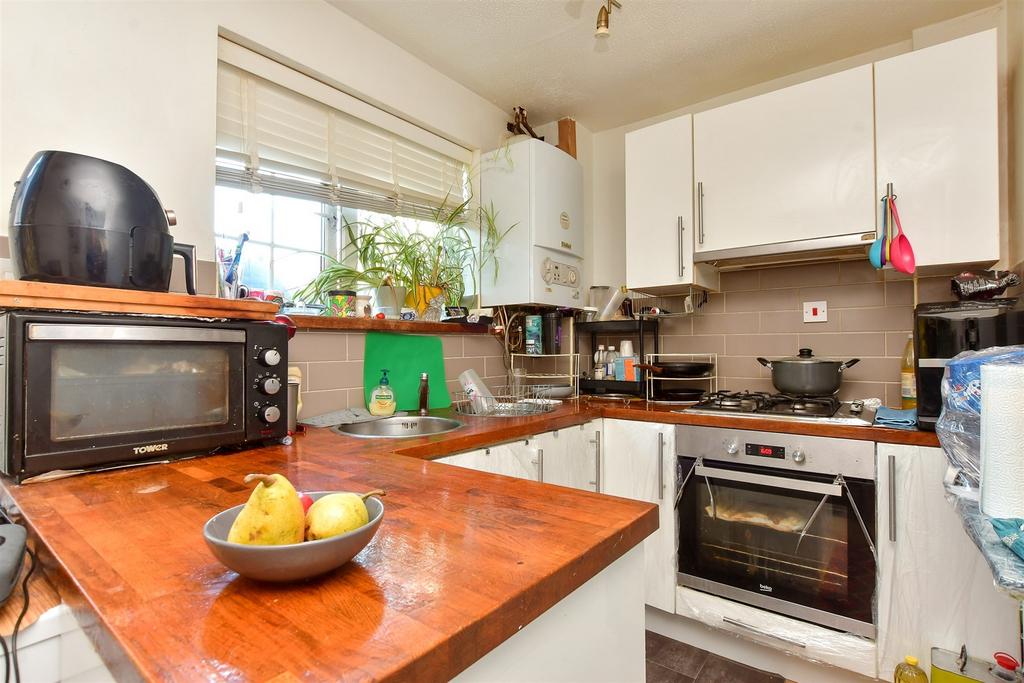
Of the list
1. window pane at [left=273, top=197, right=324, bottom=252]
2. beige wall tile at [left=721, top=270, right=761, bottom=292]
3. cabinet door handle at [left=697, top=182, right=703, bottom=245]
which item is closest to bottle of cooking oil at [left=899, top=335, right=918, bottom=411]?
beige wall tile at [left=721, top=270, right=761, bottom=292]

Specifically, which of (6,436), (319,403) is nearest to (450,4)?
(319,403)

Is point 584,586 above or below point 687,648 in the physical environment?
above

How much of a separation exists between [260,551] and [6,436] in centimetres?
80

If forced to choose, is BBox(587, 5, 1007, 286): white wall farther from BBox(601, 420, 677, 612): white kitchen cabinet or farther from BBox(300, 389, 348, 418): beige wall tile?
BBox(300, 389, 348, 418): beige wall tile

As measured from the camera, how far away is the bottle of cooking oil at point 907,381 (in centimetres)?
190

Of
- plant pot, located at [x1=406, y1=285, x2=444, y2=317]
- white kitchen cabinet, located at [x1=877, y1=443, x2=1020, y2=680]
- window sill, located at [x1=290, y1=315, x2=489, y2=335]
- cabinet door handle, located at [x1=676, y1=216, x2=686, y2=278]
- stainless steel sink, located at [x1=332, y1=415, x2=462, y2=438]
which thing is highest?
cabinet door handle, located at [x1=676, y1=216, x2=686, y2=278]

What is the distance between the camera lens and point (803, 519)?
5.62 ft

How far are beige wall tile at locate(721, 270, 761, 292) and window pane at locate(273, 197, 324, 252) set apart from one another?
1.90m

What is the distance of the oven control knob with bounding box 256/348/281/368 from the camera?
4.20 feet

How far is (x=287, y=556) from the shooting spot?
0.50 metres

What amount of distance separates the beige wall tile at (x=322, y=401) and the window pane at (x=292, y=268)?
44 cm

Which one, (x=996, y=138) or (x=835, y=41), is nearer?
(x=996, y=138)

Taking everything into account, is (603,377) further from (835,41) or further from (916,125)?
(835,41)

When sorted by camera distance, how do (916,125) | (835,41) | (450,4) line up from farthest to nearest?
(835,41), (450,4), (916,125)
